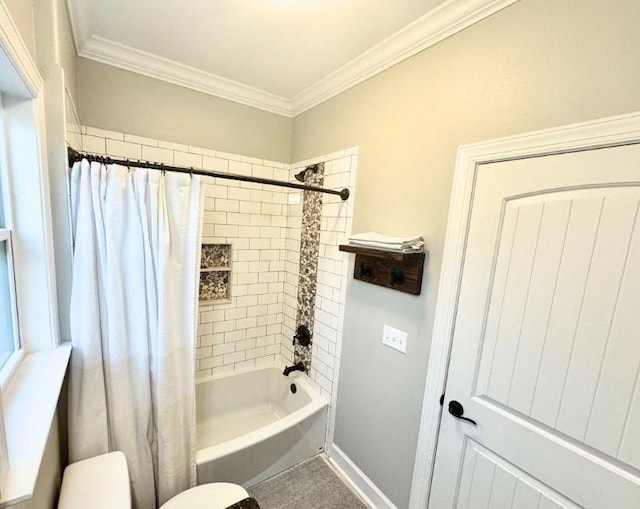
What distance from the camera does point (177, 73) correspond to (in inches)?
75.9

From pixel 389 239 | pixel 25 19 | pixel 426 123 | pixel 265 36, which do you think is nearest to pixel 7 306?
pixel 25 19

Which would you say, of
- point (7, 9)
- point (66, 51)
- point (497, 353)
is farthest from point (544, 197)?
point (66, 51)

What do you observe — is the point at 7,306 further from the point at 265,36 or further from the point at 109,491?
the point at 265,36

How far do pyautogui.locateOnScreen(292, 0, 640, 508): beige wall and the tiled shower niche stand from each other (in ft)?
3.64

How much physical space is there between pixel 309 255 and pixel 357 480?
1.55m

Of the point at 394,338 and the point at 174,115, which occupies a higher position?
the point at 174,115

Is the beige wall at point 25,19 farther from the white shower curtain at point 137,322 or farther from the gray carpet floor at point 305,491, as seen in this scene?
the gray carpet floor at point 305,491

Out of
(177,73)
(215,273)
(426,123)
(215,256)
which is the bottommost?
(215,273)

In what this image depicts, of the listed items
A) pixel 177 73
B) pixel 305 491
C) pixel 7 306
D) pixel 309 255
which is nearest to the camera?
pixel 7 306

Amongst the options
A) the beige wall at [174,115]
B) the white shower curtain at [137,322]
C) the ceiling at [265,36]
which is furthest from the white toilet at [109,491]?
the ceiling at [265,36]

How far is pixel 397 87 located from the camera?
156 cm

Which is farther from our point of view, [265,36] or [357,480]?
[357,480]

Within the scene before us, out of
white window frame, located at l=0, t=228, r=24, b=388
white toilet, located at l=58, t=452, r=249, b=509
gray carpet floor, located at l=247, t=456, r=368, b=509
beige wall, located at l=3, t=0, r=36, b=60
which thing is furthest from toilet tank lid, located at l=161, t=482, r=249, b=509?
beige wall, located at l=3, t=0, r=36, b=60

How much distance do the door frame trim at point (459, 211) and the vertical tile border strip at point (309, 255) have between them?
3.42 feet
